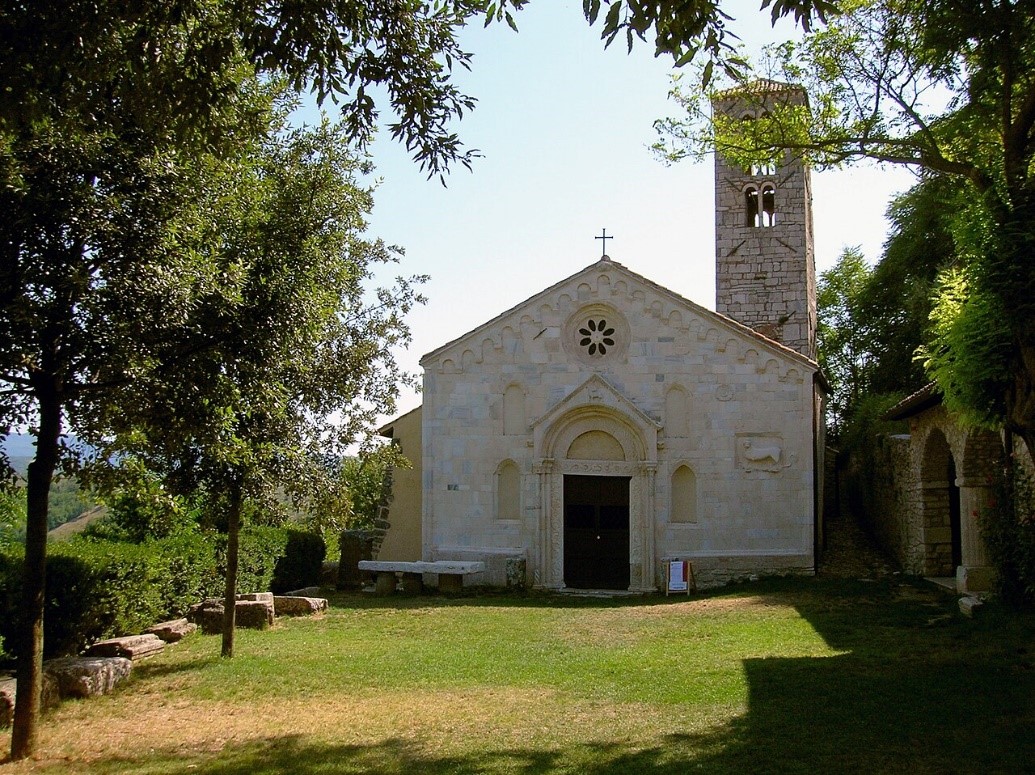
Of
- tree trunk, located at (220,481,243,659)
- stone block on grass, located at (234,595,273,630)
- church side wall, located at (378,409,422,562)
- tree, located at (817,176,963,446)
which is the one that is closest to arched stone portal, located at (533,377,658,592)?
church side wall, located at (378,409,422,562)

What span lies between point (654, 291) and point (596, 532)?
18.3 ft

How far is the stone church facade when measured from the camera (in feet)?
64.7

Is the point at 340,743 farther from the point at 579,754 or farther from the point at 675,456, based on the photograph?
the point at 675,456

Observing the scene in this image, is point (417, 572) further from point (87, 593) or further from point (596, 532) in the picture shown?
point (87, 593)

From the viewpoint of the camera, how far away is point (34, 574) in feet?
23.8

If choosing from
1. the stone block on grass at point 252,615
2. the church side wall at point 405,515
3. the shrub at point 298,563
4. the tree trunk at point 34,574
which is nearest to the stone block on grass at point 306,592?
the shrub at point 298,563

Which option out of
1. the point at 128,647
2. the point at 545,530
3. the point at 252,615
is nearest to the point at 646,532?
the point at 545,530

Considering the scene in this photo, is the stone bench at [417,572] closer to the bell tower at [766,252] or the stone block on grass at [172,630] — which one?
the stone block on grass at [172,630]

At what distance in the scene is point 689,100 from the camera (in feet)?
44.0

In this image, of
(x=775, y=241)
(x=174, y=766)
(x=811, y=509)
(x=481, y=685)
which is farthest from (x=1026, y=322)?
(x=775, y=241)

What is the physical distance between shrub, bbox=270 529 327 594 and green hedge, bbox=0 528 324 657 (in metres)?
1.69

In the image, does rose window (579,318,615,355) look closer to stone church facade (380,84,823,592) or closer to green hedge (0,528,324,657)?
stone church facade (380,84,823,592)

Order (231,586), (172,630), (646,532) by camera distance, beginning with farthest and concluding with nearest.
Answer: (646,532)
(172,630)
(231,586)

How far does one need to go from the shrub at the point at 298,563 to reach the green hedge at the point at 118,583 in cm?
169
